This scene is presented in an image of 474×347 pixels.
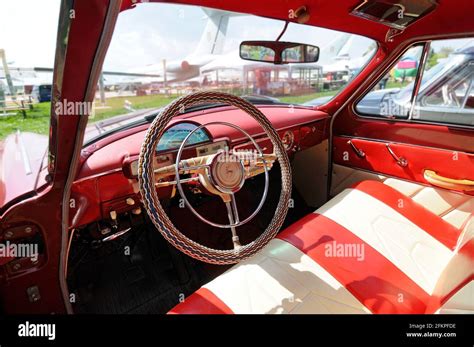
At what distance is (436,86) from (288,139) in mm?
1045

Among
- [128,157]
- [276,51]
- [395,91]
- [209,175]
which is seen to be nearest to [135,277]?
[128,157]

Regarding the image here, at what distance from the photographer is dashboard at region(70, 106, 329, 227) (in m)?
1.44

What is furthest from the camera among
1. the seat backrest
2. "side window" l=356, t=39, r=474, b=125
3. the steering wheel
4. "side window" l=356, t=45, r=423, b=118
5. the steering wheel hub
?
"side window" l=356, t=45, r=423, b=118

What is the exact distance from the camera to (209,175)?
53.5 inches

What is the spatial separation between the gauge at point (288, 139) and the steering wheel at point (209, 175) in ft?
2.54

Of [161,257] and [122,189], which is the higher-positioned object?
[122,189]

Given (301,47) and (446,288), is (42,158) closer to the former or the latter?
(301,47)

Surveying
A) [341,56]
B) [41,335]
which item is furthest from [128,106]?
[341,56]

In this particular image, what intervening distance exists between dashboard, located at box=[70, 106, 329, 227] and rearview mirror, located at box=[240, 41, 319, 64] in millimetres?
390

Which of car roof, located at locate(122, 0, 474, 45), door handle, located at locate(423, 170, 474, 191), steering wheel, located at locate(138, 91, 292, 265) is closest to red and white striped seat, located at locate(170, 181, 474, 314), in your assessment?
steering wheel, located at locate(138, 91, 292, 265)

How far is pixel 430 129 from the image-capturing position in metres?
2.12

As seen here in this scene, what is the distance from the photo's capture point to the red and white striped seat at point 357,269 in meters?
1.21

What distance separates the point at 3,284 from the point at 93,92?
917 millimetres

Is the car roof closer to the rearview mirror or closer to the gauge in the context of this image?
the rearview mirror
